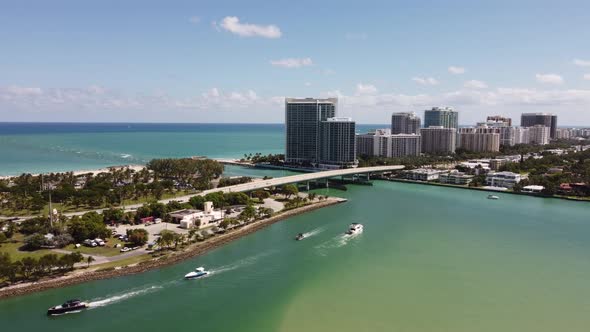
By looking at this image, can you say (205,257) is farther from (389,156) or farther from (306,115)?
(389,156)

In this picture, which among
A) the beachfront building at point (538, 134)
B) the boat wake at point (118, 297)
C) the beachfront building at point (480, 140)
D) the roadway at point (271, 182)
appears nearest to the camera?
the boat wake at point (118, 297)

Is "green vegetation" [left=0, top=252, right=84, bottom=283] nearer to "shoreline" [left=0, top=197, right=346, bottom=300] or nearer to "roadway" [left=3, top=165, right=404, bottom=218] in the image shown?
"shoreline" [left=0, top=197, right=346, bottom=300]

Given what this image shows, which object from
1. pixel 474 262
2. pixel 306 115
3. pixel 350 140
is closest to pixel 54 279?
pixel 474 262

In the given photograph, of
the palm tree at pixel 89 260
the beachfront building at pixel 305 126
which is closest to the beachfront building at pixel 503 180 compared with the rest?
the beachfront building at pixel 305 126

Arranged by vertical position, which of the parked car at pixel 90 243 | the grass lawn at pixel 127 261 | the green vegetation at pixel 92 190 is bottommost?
the grass lawn at pixel 127 261

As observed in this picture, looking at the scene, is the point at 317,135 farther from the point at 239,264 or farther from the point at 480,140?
the point at 239,264

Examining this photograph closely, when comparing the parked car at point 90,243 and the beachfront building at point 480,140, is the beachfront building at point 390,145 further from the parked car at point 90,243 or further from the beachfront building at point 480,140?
the parked car at point 90,243

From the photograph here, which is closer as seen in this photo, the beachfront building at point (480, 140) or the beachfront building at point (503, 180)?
the beachfront building at point (503, 180)
